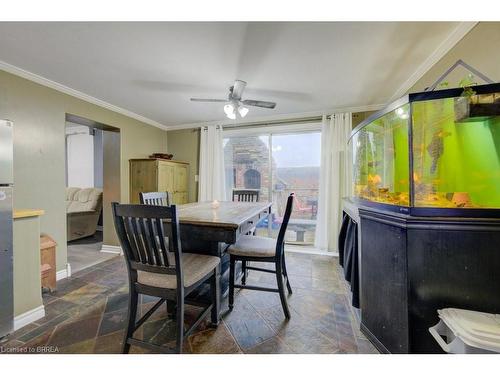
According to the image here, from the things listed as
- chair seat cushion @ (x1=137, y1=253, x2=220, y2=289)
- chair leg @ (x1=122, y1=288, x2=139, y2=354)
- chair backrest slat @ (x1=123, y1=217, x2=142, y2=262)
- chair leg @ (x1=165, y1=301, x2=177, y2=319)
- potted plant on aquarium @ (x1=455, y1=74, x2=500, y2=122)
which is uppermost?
potted plant on aquarium @ (x1=455, y1=74, x2=500, y2=122)

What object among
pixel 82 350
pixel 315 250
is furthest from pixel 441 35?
pixel 82 350

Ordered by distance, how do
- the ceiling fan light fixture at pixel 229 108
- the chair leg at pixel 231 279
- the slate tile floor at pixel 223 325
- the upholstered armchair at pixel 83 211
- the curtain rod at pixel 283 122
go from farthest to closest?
the upholstered armchair at pixel 83 211
the curtain rod at pixel 283 122
the ceiling fan light fixture at pixel 229 108
the chair leg at pixel 231 279
the slate tile floor at pixel 223 325

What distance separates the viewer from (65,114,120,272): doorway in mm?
3346

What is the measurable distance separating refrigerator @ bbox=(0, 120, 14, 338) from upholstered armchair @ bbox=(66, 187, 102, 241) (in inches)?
109

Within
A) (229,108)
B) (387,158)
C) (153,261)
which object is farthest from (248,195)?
(153,261)

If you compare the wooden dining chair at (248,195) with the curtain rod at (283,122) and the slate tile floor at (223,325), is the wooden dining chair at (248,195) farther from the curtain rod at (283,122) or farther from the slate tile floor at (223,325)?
the curtain rod at (283,122)

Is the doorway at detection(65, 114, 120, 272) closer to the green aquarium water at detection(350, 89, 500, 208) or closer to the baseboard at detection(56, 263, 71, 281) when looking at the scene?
the baseboard at detection(56, 263, 71, 281)

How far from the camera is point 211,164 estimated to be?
4.11m

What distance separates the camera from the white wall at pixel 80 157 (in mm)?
5012

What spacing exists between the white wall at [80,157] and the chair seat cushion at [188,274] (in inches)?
187

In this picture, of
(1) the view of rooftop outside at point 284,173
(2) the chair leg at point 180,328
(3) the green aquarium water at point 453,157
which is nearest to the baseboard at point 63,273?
(2) the chair leg at point 180,328

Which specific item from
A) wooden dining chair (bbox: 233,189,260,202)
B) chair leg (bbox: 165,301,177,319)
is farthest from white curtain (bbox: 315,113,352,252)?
chair leg (bbox: 165,301,177,319)

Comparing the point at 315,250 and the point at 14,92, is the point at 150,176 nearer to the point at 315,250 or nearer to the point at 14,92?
the point at 14,92
